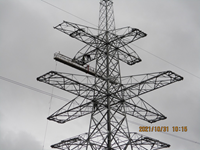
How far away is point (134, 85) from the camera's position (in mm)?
24156

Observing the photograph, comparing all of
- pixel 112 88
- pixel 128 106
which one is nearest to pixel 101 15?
pixel 112 88

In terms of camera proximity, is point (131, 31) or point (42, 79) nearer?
point (42, 79)

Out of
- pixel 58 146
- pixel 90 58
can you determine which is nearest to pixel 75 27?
pixel 90 58

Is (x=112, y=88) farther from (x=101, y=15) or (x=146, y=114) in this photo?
(x=101, y=15)

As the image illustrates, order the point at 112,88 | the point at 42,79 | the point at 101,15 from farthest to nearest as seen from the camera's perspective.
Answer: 1. the point at 101,15
2. the point at 112,88
3. the point at 42,79

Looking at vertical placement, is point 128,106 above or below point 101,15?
below

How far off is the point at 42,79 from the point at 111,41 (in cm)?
917

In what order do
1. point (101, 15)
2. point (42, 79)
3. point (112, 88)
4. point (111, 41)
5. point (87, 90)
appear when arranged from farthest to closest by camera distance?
point (101, 15) → point (111, 41) → point (112, 88) → point (87, 90) → point (42, 79)

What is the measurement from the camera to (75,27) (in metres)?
27.1

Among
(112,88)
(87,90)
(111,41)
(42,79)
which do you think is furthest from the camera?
(111,41)

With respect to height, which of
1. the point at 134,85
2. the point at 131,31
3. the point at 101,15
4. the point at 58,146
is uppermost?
the point at 101,15

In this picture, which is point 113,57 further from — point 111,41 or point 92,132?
point 92,132

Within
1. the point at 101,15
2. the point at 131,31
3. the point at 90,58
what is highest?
the point at 101,15

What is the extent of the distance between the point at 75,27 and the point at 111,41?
4091mm
